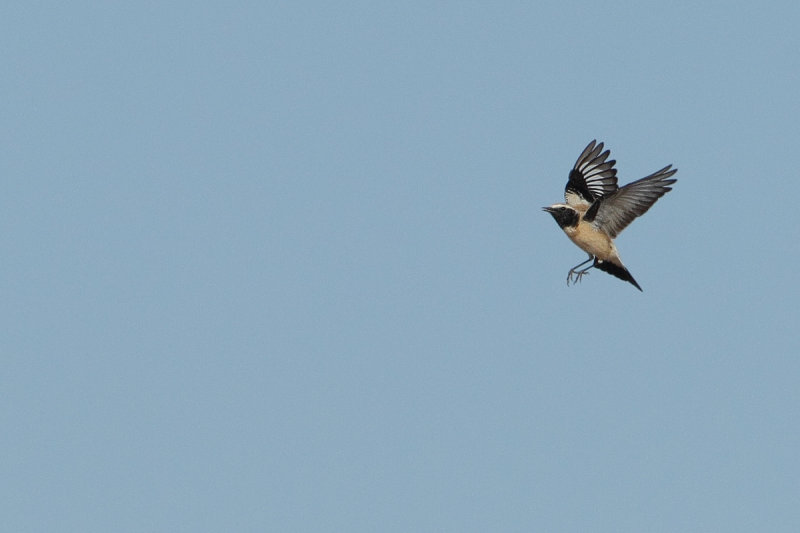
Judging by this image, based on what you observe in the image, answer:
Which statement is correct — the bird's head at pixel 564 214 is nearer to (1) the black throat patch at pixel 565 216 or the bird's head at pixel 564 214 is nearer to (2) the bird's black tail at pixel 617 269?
(1) the black throat patch at pixel 565 216

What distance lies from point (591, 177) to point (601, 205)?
1380mm

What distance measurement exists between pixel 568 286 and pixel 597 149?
9.66 feet

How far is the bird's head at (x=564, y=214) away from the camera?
967 inches

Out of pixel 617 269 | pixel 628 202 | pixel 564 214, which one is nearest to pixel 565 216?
pixel 564 214

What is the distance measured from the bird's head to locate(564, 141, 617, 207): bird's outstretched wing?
1032 millimetres

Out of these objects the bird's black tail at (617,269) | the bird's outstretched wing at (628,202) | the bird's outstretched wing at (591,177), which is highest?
the bird's outstretched wing at (591,177)

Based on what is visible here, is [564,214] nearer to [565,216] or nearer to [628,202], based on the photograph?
[565,216]

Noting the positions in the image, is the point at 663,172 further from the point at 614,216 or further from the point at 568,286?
the point at 568,286

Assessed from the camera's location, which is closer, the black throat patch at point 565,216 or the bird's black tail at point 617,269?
the black throat patch at point 565,216

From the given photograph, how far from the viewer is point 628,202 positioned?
24.7 metres

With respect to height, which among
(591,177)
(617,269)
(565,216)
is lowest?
(617,269)

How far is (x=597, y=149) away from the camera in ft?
84.4

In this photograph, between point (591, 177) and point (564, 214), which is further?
point (591, 177)

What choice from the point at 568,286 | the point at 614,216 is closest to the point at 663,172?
the point at 614,216
